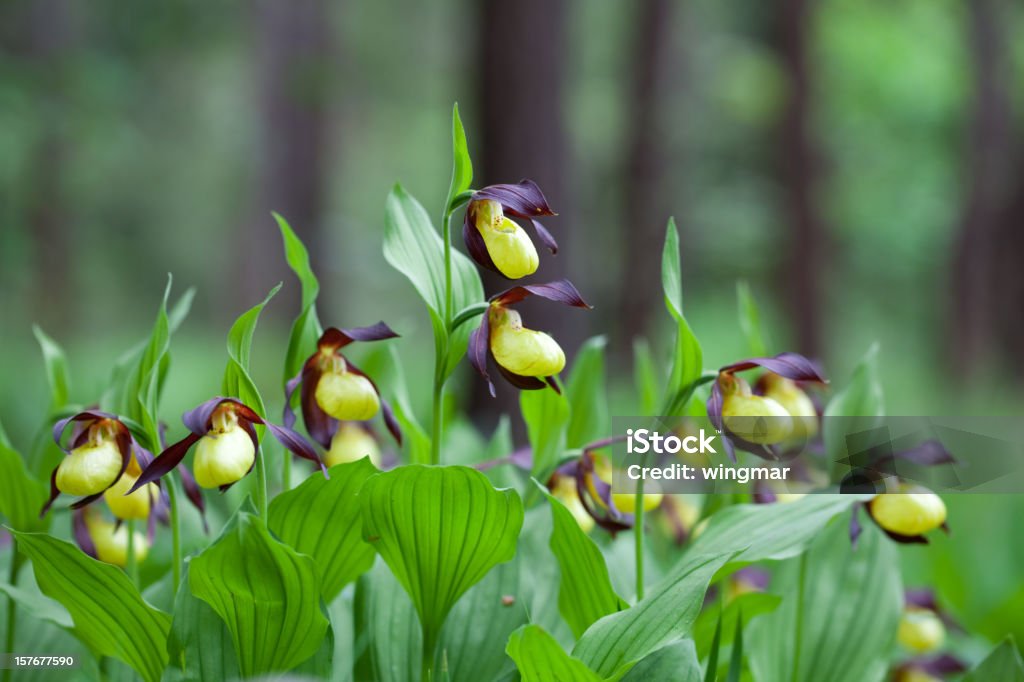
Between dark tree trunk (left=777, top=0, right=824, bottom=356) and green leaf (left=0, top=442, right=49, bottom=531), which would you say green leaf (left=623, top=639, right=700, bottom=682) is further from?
dark tree trunk (left=777, top=0, right=824, bottom=356)

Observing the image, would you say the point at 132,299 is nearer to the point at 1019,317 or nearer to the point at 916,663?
the point at 1019,317

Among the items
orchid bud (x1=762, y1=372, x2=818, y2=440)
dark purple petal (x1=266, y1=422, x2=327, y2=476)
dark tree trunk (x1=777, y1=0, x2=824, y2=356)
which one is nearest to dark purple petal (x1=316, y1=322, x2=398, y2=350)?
dark purple petal (x1=266, y1=422, x2=327, y2=476)

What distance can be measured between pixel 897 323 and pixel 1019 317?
232 inches

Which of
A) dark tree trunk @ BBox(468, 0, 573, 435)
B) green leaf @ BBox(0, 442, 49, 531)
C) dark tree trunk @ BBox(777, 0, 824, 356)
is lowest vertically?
green leaf @ BBox(0, 442, 49, 531)

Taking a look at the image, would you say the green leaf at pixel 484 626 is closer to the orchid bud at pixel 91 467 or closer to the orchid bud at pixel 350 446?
the orchid bud at pixel 350 446

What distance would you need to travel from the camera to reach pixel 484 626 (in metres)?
0.89

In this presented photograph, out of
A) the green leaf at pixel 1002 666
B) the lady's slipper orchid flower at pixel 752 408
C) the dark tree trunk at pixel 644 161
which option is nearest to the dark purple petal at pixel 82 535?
the lady's slipper orchid flower at pixel 752 408

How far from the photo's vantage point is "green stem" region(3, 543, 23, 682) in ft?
2.97

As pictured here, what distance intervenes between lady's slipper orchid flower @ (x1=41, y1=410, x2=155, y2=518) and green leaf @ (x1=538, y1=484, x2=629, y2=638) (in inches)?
14.9

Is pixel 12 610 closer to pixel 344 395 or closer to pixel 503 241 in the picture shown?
pixel 344 395

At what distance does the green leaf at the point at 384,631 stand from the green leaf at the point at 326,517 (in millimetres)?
74

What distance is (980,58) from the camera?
219 inches

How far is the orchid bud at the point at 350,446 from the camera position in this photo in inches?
41.9

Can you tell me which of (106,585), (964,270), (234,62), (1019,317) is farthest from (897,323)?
(106,585)
